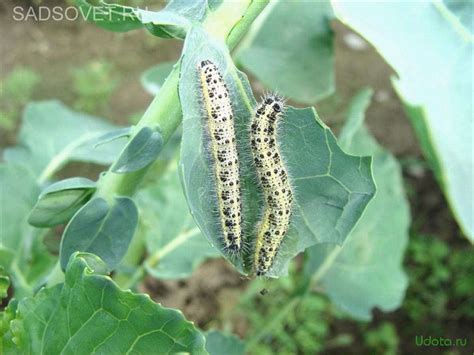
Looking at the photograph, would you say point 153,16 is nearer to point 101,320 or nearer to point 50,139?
point 101,320

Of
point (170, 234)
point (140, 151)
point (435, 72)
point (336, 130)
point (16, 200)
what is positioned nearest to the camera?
point (435, 72)

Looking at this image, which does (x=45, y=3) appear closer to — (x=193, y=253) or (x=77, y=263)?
(x=193, y=253)

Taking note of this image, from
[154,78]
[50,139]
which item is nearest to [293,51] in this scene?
[154,78]

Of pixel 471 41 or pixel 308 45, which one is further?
pixel 308 45

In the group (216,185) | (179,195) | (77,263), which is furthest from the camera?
(179,195)

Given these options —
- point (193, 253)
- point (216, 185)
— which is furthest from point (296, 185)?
point (193, 253)

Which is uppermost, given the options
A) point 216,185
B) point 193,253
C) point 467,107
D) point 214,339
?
point 467,107

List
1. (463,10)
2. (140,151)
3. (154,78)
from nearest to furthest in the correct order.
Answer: (463,10), (140,151), (154,78)

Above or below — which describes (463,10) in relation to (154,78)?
above
